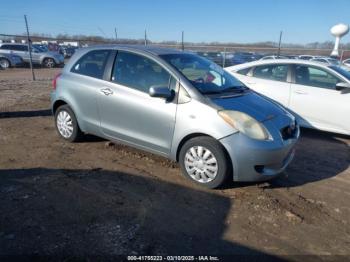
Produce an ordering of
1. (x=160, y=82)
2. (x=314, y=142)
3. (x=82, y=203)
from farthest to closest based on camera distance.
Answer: (x=314, y=142), (x=160, y=82), (x=82, y=203)

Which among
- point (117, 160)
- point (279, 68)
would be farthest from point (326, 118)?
point (117, 160)

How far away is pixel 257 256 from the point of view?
2996 millimetres

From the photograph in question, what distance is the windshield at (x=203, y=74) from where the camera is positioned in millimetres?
4523

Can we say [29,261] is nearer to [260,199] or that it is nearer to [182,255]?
[182,255]

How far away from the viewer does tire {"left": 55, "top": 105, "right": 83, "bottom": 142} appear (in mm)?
5668

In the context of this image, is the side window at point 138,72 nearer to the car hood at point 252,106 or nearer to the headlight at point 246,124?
the car hood at point 252,106

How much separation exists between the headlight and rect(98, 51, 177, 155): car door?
2.38ft

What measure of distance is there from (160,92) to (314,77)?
4098mm

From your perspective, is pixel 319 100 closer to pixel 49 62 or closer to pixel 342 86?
pixel 342 86

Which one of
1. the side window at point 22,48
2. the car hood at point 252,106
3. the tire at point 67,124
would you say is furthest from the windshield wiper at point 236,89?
the side window at point 22,48

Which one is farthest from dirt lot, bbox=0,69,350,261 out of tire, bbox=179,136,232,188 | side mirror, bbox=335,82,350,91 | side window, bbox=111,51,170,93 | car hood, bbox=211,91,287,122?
side mirror, bbox=335,82,350,91

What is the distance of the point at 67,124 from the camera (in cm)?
577

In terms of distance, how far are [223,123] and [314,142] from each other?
3.28 m

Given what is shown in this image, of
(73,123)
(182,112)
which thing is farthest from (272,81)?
(73,123)
